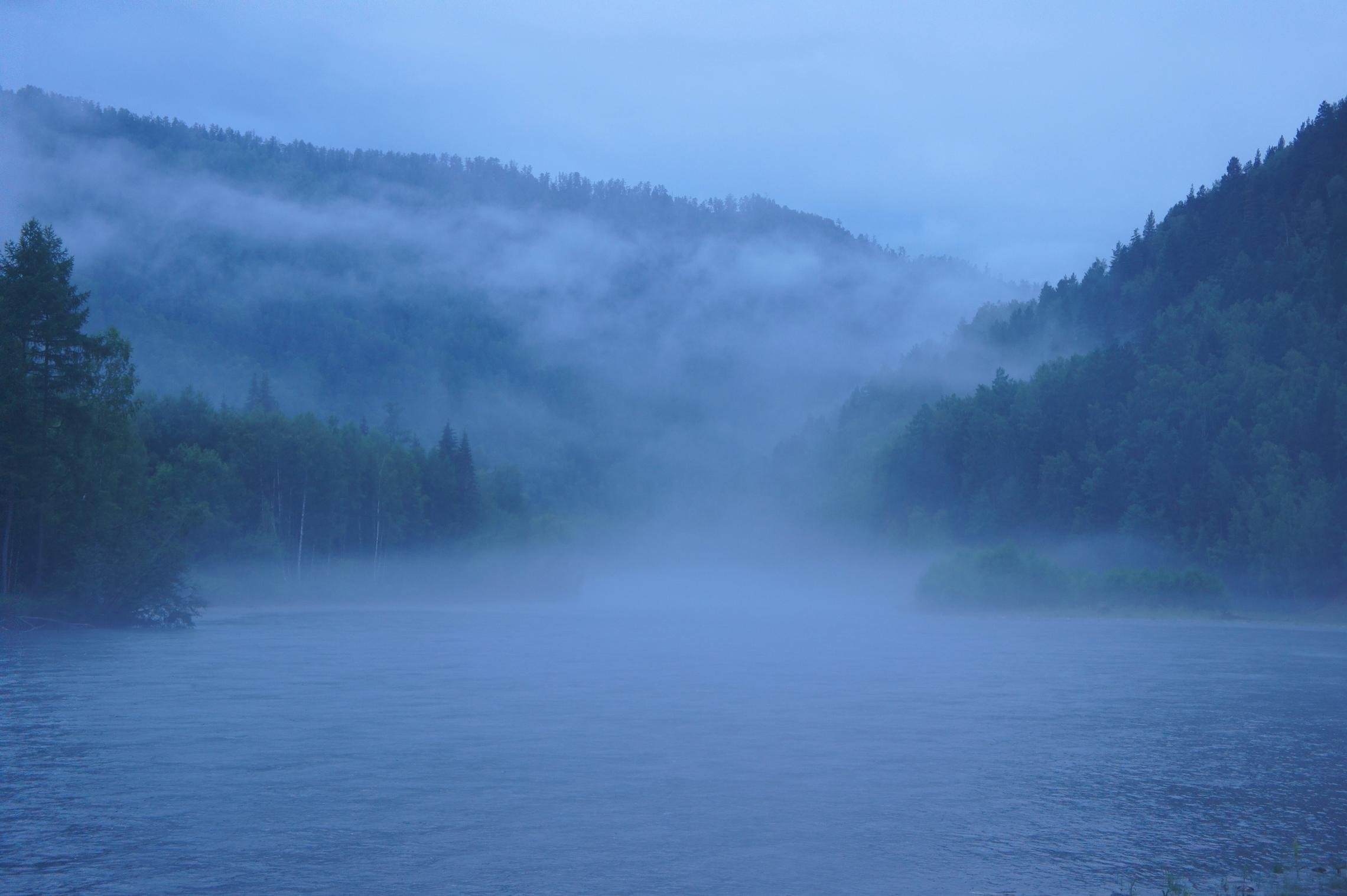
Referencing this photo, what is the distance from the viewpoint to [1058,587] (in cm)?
9694

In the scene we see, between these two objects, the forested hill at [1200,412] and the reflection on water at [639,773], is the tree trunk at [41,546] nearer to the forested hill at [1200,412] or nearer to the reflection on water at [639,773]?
the reflection on water at [639,773]

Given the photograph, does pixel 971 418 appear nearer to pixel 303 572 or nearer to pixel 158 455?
pixel 303 572

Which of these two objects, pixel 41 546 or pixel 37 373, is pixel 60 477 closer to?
pixel 41 546

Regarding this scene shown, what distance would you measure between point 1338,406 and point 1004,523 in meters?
39.0

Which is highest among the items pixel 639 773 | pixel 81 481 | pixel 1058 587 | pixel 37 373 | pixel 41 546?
pixel 37 373

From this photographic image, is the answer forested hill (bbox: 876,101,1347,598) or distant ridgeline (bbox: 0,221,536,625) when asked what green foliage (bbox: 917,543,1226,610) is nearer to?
forested hill (bbox: 876,101,1347,598)

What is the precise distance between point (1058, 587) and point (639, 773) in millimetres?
82188

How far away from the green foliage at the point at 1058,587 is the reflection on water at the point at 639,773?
165 ft

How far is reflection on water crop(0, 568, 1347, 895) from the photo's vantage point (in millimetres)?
14914

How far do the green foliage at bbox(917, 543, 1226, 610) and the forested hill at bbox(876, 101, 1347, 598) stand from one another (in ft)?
22.5

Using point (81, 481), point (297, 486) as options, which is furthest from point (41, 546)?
point (297, 486)

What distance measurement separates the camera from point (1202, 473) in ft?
354

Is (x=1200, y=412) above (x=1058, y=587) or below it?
above

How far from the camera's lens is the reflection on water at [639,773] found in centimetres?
1491
